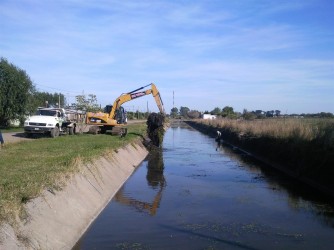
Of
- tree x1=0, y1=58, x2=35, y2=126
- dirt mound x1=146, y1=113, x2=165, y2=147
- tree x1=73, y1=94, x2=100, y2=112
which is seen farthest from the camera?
tree x1=73, y1=94, x2=100, y2=112

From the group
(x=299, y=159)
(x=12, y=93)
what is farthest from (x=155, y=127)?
(x=299, y=159)

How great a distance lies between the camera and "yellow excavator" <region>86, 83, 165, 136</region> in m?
37.8

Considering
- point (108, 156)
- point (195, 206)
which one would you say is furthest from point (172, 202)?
point (108, 156)

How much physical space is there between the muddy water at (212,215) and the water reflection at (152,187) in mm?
35

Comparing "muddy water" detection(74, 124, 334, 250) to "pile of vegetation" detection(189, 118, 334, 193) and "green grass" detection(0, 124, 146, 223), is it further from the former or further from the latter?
"green grass" detection(0, 124, 146, 223)

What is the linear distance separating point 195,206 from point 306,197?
219 inches

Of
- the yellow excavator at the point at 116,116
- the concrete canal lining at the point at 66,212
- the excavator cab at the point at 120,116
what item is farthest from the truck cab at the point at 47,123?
the concrete canal lining at the point at 66,212

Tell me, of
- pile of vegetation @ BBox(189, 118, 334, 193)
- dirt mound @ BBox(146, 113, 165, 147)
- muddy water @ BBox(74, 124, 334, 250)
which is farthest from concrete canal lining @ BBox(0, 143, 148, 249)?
dirt mound @ BBox(146, 113, 165, 147)

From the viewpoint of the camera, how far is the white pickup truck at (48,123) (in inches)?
1146

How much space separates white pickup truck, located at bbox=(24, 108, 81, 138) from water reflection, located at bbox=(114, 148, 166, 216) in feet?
23.0

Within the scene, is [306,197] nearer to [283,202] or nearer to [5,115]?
[283,202]

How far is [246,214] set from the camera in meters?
14.1

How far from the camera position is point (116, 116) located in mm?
40219

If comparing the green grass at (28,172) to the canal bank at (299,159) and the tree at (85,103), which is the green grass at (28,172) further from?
the tree at (85,103)
